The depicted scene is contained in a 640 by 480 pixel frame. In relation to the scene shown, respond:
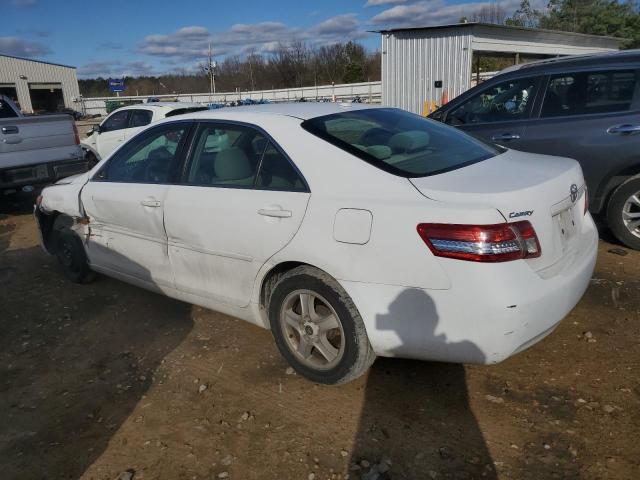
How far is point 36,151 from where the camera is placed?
8297 millimetres

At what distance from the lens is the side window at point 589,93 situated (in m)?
5.07

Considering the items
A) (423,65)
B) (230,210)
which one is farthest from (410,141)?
(423,65)

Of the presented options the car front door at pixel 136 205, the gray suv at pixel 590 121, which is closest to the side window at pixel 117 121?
the car front door at pixel 136 205

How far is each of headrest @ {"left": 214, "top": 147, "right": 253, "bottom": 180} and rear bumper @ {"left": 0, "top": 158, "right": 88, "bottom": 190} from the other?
5782mm

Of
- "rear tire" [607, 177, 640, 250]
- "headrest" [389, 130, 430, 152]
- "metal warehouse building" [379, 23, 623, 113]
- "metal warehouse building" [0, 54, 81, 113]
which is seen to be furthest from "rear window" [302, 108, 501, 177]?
"metal warehouse building" [0, 54, 81, 113]

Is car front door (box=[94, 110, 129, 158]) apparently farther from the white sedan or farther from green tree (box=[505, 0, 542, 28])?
green tree (box=[505, 0, 542, 28])

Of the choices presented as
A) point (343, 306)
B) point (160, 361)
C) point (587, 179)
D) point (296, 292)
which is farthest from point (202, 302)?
point (587, 179)

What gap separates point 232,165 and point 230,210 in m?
0.37

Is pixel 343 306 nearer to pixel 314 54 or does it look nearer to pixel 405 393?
pixel 405 393

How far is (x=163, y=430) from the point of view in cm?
297

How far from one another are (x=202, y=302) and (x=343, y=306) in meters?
1.30

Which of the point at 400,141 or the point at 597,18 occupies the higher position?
the point at 597,18

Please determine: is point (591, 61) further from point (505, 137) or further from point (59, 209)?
point (59, 209)

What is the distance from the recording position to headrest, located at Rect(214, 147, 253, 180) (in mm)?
3463
